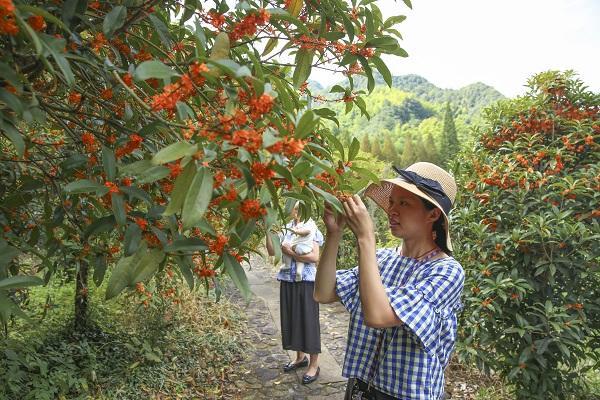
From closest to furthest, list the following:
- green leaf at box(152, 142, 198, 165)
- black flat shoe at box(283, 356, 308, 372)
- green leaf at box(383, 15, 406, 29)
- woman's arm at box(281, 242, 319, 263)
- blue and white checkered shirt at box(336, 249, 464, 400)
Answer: green leaf at box(152, 142, 198, 165) < blue and white checkered shirt at box(336, 249, 464, 400) < green leaf at box(383, 15, 406, 29) < woman's arm at box(281, 242, 319, 263) < black flat shoe at box(283, 356, 308, 372)

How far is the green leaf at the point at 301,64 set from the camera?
1.45 m

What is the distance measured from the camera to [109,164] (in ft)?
3.34

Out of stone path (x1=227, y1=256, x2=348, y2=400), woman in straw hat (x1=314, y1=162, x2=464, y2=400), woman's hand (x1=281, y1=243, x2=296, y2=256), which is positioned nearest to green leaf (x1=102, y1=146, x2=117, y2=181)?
woman in straw hat (x1=314, y1=162, x2=464, y2=400)

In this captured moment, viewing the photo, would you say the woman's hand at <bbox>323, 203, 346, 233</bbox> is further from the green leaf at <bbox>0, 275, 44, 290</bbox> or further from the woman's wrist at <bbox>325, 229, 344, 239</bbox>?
the green leaf at <bbox>0, 275, 44, 290</bbox>

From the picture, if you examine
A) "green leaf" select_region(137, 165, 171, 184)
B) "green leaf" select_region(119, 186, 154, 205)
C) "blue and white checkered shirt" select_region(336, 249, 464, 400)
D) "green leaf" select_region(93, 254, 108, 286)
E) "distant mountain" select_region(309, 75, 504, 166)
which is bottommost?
"blue and white checkered shirt" select_region(336, 249, 464, 400)

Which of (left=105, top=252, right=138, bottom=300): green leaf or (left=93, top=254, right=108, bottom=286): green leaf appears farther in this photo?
(left=93, top=254, right=108, bottom=286): green leaf

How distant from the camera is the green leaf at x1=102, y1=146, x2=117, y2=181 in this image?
3.31 feet

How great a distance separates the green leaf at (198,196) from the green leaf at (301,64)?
31.4 inches

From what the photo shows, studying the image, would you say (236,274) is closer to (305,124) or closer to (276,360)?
(305,124)

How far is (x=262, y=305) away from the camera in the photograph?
5730mm

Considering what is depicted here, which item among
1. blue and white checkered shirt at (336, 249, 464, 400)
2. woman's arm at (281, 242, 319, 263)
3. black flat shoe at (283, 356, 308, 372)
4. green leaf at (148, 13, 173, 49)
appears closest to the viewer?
green leaf at (148, 13, 173, 49)

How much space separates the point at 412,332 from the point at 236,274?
712 mm

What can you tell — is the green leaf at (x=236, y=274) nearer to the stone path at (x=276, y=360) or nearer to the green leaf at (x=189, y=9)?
the green leaf at (x=189, y=9)

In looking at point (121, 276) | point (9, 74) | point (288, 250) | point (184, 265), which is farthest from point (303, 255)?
point (9, 74)
